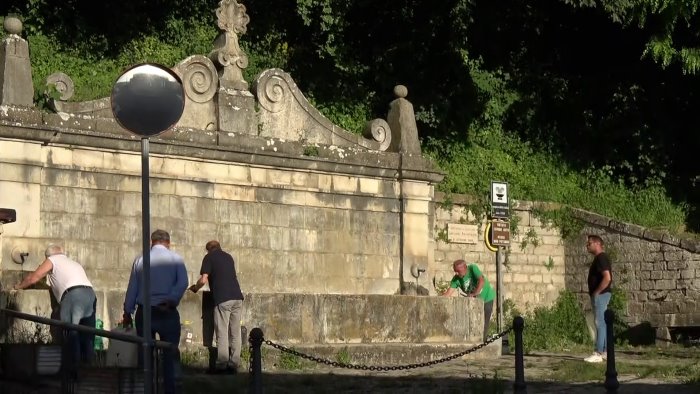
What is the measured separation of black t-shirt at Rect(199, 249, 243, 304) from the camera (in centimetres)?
1280

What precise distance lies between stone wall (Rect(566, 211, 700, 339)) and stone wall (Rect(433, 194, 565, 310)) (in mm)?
464

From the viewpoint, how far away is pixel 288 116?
Result: 667 inches

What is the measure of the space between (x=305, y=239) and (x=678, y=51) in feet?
29.9

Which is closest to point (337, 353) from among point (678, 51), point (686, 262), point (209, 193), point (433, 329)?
point (433, 329)

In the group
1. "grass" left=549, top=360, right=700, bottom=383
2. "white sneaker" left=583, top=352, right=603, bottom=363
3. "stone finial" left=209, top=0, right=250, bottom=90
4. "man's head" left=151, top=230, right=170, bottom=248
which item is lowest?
"grass" left=549, top=360, right=700, bottom=383

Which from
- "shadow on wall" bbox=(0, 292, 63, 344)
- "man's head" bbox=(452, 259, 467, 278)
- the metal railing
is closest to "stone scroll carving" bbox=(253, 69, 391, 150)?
"man's head" bbox=(452, 259, 467, 278)

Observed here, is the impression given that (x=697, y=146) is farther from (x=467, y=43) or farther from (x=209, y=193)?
(x=209, y=193)

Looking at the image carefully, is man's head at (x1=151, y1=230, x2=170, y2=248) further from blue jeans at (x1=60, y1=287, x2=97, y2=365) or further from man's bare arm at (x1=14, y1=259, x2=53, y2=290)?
man's bare arm at (x1=14, y1=259, x2=53, y2=290)

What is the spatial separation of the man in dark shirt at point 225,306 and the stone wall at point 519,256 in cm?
861

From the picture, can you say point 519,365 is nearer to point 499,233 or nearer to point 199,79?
point 199,79

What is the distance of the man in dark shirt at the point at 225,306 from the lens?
12.8 meters

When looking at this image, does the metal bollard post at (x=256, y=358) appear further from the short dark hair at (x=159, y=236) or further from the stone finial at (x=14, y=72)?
the stone finial at (x=14, y=72)

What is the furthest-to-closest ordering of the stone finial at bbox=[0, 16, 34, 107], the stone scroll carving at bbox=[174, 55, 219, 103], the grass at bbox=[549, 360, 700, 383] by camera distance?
the stone scroll carving at bbox=[174, 55, 219, 103]
the stone finial at bbox=[0, 16, 34, 107]
the grass at bbox=[549, 360, 700, 383]

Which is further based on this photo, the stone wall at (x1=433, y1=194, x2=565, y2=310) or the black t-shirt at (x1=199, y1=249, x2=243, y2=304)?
the stone wall at (x1=433, y1=194, x2=565, y2=310)
